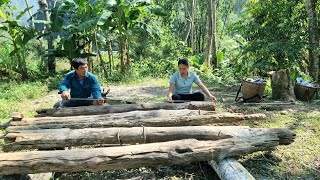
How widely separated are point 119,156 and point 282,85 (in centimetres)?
526

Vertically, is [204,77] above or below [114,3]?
below

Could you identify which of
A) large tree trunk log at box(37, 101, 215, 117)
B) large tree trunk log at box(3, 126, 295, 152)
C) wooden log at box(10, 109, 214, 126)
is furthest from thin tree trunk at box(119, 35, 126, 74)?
large tree trunk log at box(3, 126, 295, 152)

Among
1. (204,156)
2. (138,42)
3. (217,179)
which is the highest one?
(138,42)

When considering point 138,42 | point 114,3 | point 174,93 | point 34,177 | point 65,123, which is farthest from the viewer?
point 138,42

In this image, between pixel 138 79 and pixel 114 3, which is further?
pixel 138 79

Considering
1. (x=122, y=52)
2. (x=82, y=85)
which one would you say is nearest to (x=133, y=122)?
(x=82, y=85)

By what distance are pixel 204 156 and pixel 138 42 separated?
16.1 metres

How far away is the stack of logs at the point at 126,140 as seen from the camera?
9.82 ft

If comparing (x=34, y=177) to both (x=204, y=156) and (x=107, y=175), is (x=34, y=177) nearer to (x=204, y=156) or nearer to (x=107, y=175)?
(x=107, y=175)

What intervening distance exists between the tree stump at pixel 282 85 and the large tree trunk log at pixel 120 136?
3.67 metres

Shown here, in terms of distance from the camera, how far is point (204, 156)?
10.6ft

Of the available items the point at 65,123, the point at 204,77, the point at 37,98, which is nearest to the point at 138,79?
the point at 204,77

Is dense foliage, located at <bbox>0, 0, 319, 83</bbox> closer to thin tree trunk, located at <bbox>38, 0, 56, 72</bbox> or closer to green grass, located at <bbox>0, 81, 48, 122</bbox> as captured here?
thin tree trunk, located at <bbox>38, 0, 56, 72</bbox>

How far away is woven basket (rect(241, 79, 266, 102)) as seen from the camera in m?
6.49
